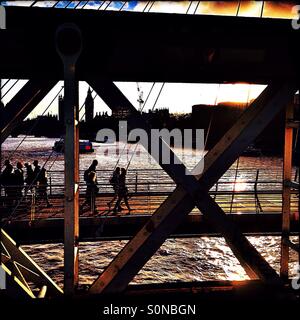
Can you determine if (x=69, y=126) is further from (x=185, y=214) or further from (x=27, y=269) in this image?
(x=27, y=269)

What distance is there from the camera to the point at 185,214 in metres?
2.68

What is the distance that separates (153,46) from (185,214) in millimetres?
1553

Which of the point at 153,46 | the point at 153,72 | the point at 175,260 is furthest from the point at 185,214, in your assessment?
the point at 175,260

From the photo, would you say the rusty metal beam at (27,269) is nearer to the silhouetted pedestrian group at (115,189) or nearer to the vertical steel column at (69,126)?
the vertical steel column at (69,126)

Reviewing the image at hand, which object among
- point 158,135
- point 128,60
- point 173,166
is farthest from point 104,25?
point 173,166

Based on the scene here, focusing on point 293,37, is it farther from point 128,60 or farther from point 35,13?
point 35,13

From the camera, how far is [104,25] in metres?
2.52

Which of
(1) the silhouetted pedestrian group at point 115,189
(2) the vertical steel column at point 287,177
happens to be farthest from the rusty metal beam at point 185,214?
(1) the silhouetted pedestrian group at point 115,189

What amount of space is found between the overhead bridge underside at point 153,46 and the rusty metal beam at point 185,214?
0.38 m

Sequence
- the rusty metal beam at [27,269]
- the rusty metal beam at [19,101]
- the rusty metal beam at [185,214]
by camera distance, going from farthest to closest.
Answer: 1. the rusty metal beam at [27,269]
2. the rusty metal beam at [185,214]
3. the rusty metal beam at [19,101]

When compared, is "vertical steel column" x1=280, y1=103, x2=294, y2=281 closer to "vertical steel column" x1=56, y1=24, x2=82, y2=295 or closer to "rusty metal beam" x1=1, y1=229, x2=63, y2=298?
"vertical steel column" x1=56, y1=24, x2=82, y2=295

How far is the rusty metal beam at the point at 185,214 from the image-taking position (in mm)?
2688

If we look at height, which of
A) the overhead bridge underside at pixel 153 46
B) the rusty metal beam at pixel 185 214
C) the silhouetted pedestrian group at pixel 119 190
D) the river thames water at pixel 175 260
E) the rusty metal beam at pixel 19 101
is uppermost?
the overhead bridge underside at pixel 153 46

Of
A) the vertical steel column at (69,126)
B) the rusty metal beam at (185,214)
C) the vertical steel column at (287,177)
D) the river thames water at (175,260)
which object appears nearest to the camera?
the vertical steel column at (69,126)
